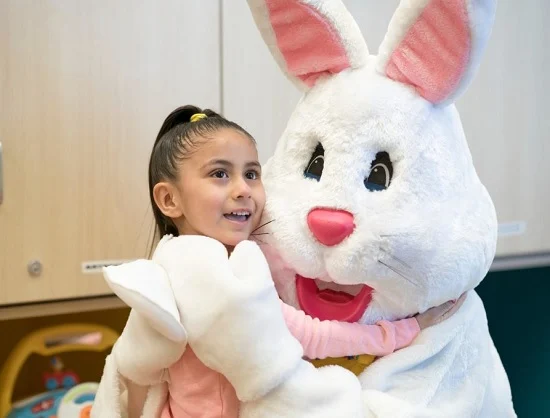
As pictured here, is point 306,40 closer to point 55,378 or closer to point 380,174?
point 380,174

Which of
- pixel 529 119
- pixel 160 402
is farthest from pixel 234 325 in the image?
pixel 529 119

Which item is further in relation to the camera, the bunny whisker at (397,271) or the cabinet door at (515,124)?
the cabinet door at (515,124)

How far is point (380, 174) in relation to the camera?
2.17 feet

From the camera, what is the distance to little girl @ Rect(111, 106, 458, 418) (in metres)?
0.62

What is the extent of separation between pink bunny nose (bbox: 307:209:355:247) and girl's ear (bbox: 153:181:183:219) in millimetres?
159

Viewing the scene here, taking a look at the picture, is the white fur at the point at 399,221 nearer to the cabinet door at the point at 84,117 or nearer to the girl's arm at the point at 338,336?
the girl's arm at the point at 338,336

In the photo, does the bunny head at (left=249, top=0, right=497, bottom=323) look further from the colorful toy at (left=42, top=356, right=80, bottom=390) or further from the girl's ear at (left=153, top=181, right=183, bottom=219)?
the colorful toy at (left=42, top=356, right=80, bottom=390)

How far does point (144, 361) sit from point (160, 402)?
0.28 feet

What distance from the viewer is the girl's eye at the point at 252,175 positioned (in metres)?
0.72

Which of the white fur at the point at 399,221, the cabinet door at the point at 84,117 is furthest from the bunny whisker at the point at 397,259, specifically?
the cabinet door at the point at 84,117

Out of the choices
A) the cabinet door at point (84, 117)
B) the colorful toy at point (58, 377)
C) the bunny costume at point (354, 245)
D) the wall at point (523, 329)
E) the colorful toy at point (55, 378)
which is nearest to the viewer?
the bunny costume at point (354, 245)

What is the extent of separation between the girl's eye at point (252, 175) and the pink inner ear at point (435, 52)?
7.4 inches

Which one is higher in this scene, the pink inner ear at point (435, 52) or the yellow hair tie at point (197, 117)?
the pink inner ear at point (435, 52)

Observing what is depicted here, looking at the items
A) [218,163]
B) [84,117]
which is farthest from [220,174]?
[84,117]
